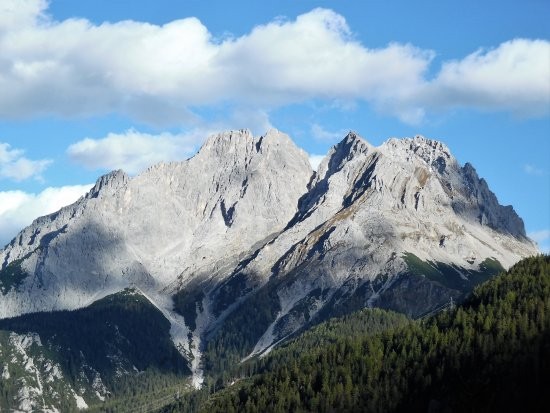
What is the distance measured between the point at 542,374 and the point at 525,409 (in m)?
12.5

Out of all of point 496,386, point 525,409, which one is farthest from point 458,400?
point 525,409

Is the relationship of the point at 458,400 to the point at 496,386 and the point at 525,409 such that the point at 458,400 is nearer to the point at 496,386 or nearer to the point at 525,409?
the point at 496,386

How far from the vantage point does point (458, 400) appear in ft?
654

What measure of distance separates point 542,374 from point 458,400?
17578mm

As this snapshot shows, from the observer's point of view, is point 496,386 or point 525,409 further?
point 496,386

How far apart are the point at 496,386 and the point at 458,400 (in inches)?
312

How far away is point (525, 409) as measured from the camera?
182 metres

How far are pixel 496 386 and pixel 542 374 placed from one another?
10.0 metres

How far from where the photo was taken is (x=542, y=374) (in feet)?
629

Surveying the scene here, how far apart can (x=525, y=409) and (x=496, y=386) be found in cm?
1614

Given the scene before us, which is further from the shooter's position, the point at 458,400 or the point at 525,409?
the point at 458,400

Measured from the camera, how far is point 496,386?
197500 millimetres
